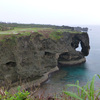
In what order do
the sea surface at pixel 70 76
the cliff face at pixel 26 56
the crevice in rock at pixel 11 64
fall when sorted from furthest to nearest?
the sea surface at pixel 70 76
the crevice in rock at pixel 11 64
the cliff face at pixel 26 56

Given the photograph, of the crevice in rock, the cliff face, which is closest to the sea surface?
the cliff face

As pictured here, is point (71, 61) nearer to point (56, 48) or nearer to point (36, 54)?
point (56, 48)

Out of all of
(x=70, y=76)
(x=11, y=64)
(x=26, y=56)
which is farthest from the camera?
(x=70, y=76)

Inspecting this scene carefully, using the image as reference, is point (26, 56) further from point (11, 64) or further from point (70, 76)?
point (70, 76)

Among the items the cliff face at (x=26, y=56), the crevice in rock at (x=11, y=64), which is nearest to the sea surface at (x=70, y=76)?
the cliff face at (x=26, y=56)

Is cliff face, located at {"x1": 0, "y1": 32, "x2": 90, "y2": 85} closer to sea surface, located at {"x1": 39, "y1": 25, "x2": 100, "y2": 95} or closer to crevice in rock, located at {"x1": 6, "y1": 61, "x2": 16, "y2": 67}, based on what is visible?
crevice in rock, located at {"x1": 6, "y1": 61, "x2": 16, "y2": 67}

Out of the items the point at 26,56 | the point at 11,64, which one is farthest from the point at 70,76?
the point at 11,64

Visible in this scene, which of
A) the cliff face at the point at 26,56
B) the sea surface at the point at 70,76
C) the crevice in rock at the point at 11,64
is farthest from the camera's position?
the sea surface at the point at 70,76

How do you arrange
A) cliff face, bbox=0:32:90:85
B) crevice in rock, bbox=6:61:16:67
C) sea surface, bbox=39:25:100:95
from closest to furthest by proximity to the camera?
cliff face, bbox=0:32:90:85, crevice in rock, bbox=6:61:16:67, sea surface, bbox=39:25:100:95

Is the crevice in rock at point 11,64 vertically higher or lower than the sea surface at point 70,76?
higher

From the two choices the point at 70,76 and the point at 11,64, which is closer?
the point at 11,64

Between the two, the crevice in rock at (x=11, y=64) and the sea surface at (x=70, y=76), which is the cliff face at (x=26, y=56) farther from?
the sea surface at (x=70, y=76)

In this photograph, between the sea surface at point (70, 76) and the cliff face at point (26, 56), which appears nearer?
the cliff face at point (26, 56)

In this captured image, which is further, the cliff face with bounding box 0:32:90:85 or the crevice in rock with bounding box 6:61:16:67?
the crevice in rock with bounding box 6:61:16:67
